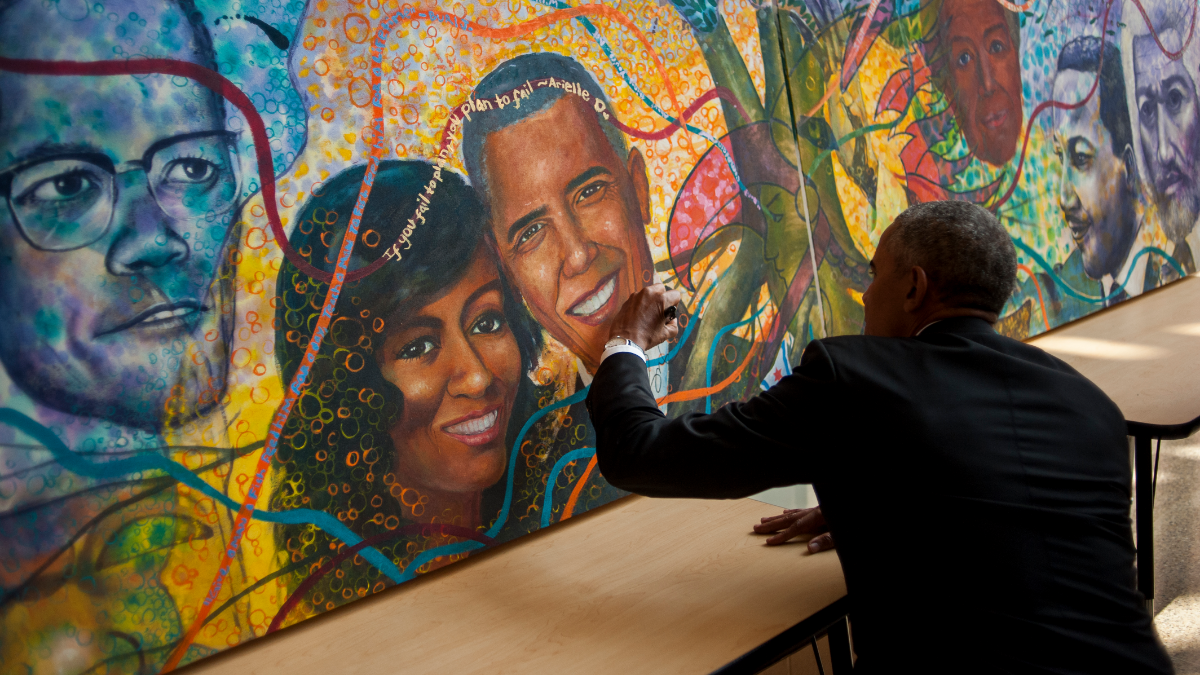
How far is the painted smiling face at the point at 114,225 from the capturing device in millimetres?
1182

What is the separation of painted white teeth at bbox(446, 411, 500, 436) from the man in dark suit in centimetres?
32

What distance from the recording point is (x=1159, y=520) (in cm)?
312

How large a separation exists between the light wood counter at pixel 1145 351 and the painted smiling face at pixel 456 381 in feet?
4.83

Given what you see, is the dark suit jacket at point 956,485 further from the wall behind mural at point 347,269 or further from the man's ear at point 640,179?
the man's ear at point 640,179

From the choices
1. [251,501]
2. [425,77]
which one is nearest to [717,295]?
[425,77]

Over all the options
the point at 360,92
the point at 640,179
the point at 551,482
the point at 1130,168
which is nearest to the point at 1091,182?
the point at 1130,168

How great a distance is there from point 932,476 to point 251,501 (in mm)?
1086

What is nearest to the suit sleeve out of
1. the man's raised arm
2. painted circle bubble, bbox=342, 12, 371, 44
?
the man's raised arm

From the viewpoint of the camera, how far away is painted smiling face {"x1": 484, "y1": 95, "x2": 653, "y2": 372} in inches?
66.0

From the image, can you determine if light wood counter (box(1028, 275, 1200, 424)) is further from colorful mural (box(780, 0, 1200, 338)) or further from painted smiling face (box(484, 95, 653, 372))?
painted smiling face (box(484, 95, 653, 372))

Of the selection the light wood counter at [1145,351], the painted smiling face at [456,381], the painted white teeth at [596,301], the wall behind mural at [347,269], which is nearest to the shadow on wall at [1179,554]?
the light wood counter at [1145,351]

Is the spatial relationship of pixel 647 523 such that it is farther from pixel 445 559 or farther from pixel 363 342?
pixel 363 342

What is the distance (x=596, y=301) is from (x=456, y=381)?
1.25ft

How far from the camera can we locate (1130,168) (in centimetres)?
335
